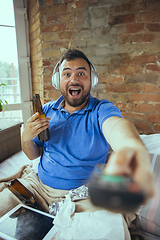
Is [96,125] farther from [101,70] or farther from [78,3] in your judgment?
[78,3]

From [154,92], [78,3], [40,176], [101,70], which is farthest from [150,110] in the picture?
[78,3]

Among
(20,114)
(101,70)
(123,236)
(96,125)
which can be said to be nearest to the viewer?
(123,236)

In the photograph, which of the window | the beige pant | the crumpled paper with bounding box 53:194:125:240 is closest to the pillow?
the beige pant

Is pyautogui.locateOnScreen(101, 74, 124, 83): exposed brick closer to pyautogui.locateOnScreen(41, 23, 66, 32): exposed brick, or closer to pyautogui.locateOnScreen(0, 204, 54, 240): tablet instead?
pyautogui.locateOnScreen(41, 23, 66, 32): exposed brick

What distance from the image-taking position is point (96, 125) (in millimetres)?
952

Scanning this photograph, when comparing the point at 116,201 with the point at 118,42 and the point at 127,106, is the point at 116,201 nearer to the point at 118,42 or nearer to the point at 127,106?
the point at 127,106

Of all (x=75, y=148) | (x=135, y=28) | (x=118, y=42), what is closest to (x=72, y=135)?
(x=75, y=148)

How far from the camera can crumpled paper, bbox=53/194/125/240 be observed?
0.66m

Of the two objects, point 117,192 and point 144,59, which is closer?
point 117,192

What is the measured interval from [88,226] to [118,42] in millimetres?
1597

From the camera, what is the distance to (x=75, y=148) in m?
0.97

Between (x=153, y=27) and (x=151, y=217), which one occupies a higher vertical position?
(x=153, y=27)

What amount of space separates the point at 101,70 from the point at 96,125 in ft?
3.18

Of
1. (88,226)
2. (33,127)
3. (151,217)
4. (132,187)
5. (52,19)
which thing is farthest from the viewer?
(52,19)
